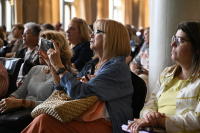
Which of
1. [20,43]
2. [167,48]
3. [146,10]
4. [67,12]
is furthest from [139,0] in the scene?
[167,48]

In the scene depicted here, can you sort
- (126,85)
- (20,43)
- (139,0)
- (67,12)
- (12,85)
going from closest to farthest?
(126,85), (12,85), (20,43), (67,12), (139,0)

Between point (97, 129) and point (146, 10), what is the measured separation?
Result: 16.4 m

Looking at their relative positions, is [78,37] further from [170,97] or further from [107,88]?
[170,97]

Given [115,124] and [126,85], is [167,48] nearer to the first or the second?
[126,85]

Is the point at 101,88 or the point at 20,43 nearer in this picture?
the point at 101,88

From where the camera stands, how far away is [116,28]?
201cm

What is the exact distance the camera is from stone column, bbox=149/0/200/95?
2.30 m

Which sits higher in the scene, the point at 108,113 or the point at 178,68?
the point at 178,68

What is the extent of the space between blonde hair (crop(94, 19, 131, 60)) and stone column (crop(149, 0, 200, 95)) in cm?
58

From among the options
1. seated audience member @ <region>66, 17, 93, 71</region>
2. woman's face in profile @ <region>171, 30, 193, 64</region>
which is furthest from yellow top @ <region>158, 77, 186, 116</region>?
seated audience member @ <region>66, 17, 93, 71</region>

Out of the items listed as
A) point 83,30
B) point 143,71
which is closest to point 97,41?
point 83,30

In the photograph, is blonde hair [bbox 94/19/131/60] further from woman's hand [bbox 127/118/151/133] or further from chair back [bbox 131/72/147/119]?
woman's hand [bbox 127/118/151/133]

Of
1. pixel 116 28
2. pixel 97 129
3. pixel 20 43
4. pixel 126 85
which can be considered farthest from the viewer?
pixel 20 43

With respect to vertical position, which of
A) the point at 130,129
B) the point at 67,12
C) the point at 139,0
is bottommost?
the point at 130,129
